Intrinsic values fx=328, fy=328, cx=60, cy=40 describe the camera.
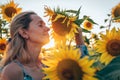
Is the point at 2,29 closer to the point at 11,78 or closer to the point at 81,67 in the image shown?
the point at 11,78

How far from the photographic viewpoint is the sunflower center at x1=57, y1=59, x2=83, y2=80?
1050 millimetres

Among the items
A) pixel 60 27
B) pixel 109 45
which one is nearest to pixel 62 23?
pixel 60 27

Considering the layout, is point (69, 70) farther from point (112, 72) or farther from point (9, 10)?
point (9, 10)

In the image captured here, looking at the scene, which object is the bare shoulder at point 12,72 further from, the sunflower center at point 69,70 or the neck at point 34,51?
the sunflower center at point 69,70

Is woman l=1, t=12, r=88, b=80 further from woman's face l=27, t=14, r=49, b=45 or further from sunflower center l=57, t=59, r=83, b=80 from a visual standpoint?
sunflower center l=57, t=59, r=83, b=80

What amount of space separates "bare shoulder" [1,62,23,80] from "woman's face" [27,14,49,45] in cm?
24

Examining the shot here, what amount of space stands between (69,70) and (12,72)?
1503 mm

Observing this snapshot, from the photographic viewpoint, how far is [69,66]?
1.07 m

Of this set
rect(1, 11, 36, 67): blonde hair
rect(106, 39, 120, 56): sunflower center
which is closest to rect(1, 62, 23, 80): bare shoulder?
rect(1, 11, 36, 67): blonde hair

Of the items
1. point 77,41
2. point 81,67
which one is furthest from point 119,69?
point 77,41

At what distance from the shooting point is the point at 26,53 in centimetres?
265

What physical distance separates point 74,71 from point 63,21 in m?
0.67

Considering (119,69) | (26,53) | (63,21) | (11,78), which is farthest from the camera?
(26,53)

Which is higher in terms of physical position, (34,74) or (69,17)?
(69,17)
